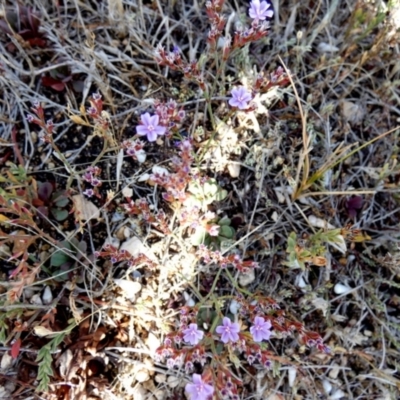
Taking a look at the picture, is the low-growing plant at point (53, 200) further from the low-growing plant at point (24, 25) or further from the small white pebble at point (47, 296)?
the low-growing plant at point (24, 25)

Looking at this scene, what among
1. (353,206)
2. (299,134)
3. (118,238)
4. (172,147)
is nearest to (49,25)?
(172,147)

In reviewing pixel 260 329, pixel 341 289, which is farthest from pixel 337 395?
pixel 260 329

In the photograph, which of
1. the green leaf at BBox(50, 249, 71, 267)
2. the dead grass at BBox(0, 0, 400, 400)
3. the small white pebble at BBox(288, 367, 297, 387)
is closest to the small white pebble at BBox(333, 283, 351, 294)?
the dead grass at BBox(0, 0, 400, 400)

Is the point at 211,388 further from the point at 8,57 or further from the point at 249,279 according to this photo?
the point at 8,57

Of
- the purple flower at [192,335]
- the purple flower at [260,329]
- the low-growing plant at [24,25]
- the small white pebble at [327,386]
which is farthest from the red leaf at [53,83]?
the small white pebble at [327,386]

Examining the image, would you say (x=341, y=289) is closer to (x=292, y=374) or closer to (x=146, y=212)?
(x=292, y=374)
